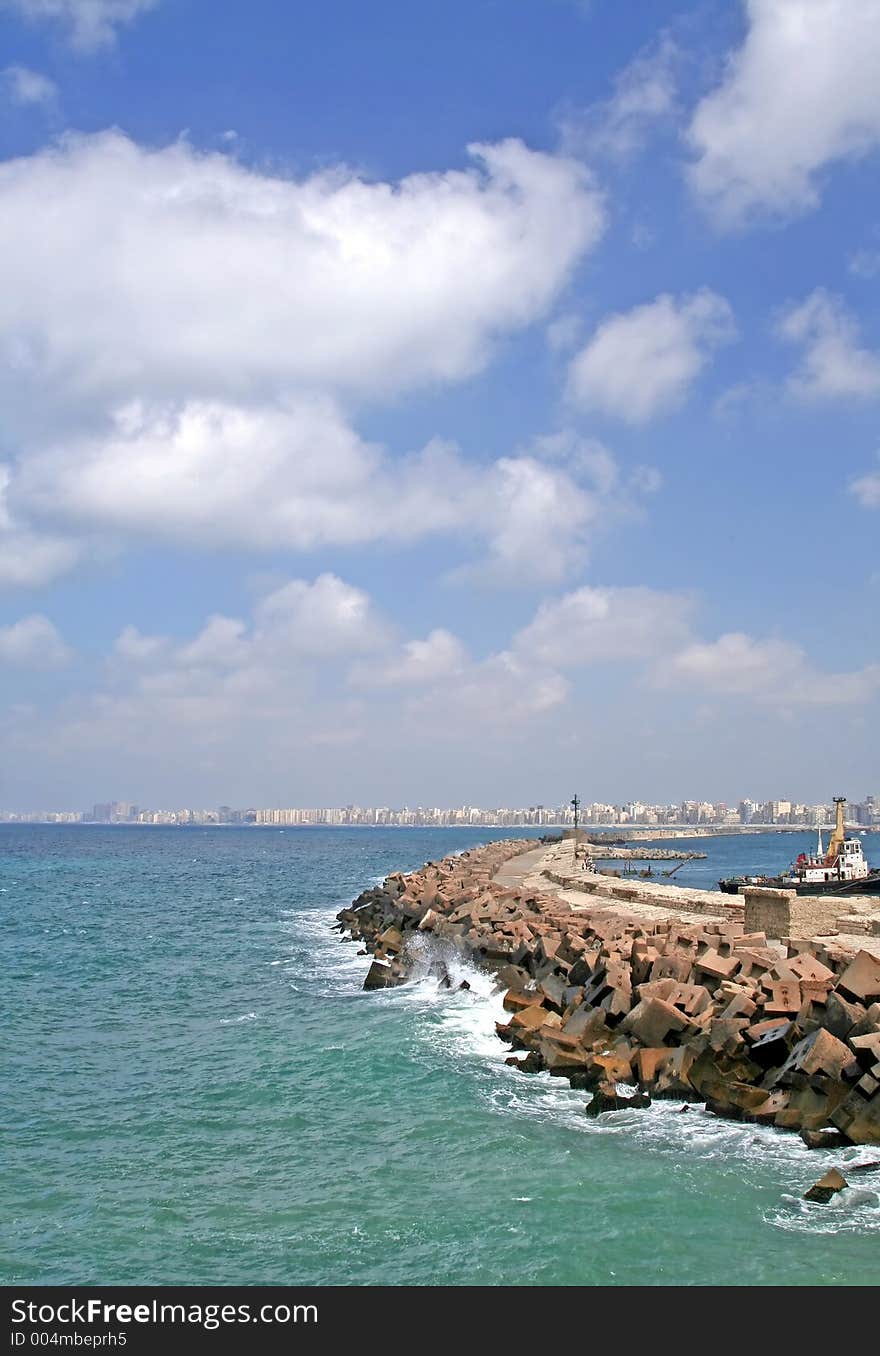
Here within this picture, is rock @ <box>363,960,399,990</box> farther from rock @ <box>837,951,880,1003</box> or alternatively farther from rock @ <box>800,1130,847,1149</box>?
rock @ <box>800,1130,847,1149</box>

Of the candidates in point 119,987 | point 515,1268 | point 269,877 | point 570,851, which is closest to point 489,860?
point 570,851

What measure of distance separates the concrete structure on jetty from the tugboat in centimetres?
2502

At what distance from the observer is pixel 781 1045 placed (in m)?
12.2

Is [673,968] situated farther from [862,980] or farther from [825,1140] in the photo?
[825,1140]

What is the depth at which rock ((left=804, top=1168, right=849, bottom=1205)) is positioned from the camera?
8.98 meters

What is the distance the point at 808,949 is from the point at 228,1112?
9.11 metres

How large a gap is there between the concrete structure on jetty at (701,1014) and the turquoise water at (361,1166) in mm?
485

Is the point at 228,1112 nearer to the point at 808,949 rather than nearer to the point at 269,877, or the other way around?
the point at 808,949

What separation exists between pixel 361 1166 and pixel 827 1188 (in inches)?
188

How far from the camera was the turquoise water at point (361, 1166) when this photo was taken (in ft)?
26.8

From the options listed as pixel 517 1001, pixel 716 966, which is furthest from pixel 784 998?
pixel 517 1001

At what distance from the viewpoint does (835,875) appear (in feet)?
148

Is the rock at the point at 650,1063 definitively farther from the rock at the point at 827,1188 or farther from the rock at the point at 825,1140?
the rock at the point at 827,1188

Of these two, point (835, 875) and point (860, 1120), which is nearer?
point (860, 1120)
